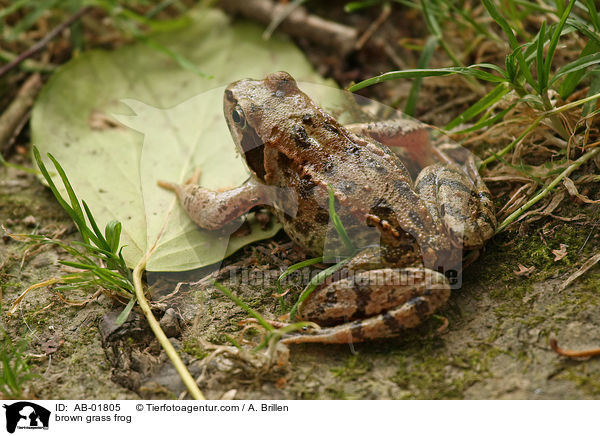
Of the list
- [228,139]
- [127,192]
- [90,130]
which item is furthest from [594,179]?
[90,130]

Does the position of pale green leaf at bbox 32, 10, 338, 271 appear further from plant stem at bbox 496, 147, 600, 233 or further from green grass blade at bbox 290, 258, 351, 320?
plant stem at bbox 496, 147, 600, 233

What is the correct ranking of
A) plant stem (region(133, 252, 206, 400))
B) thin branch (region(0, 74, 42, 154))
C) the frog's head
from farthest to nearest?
1. thin branch (region(0, 74, 42, 154))
2. the frog's head
3. plant stem (region(133, 252, 206, 400))

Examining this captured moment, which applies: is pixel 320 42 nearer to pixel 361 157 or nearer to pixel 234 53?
pixel 234 53

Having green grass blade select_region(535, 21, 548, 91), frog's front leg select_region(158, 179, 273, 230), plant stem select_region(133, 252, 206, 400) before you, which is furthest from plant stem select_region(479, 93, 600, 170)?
plant stem select_region(133, 252, 206, 400)

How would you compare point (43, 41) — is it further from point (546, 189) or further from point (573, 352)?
point (573, 352)

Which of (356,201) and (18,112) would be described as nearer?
(356,201)

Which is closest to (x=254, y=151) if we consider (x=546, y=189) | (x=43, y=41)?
(x=546, y=189)
